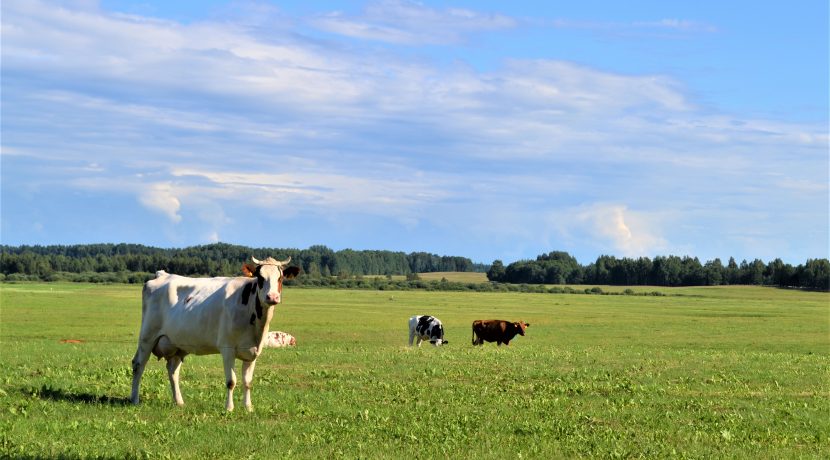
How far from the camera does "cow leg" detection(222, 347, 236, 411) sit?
15.5 meters

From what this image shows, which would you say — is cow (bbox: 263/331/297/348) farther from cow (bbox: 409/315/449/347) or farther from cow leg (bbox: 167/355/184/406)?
cow leg (bbox: 167/355/184/406)

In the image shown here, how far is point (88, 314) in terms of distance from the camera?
2532 inches

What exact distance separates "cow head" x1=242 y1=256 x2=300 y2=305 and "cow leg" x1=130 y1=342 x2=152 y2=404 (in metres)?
2.77

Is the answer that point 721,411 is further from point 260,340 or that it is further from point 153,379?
point 153,379

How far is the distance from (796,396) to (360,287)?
14460cm

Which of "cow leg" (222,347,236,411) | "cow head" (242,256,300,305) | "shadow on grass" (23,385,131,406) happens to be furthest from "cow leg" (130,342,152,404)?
"cow head" (242,256,300,305)

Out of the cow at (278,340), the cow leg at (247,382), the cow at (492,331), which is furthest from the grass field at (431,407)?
the cow at (492,331)

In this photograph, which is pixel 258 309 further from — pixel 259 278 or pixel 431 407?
pixel 431 407

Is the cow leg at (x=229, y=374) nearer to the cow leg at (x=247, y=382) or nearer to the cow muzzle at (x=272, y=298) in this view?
the cow leg at (x=247, y=382)

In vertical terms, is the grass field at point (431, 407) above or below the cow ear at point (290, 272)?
below

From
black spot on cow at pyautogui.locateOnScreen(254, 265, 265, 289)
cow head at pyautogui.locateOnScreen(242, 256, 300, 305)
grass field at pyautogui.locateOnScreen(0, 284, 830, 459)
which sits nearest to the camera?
grass field at pyautogui.locateOnScreen(0, 284, 830, 459)

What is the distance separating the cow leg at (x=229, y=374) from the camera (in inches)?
610

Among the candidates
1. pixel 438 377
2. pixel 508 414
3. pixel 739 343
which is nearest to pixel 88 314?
pixel 739 343

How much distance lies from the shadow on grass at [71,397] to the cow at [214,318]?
400 millimetres
